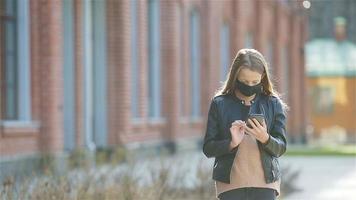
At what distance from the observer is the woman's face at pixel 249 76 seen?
5.57m

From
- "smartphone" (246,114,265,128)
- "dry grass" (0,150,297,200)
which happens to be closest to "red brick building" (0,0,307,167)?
"dry grass" (0,150,297,200)

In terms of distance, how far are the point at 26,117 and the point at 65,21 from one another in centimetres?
326

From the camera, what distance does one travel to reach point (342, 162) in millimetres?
24203

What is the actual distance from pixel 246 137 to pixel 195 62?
22.6 metres

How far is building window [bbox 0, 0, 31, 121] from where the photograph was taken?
604 inches

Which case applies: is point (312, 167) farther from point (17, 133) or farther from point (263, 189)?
point (263, 189)

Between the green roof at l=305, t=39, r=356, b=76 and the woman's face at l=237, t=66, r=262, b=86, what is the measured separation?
47.5 metres

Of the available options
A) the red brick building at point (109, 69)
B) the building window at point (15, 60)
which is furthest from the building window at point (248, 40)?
the building window at point (15, 60)

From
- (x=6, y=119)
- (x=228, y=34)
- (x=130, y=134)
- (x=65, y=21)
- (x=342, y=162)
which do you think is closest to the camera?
(x=6, y=119)

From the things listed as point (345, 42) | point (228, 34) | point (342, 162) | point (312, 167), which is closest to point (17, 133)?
point (312, 167)

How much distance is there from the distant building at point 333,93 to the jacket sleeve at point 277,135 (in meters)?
47.3

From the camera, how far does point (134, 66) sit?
22125 mm

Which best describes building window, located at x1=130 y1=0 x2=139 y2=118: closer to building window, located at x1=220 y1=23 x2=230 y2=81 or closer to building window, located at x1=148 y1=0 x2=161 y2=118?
building window, located at x1=148 y1=0 x2=161 y2=118

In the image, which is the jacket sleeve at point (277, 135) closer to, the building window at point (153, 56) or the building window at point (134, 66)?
the building window at point (134, 66)
